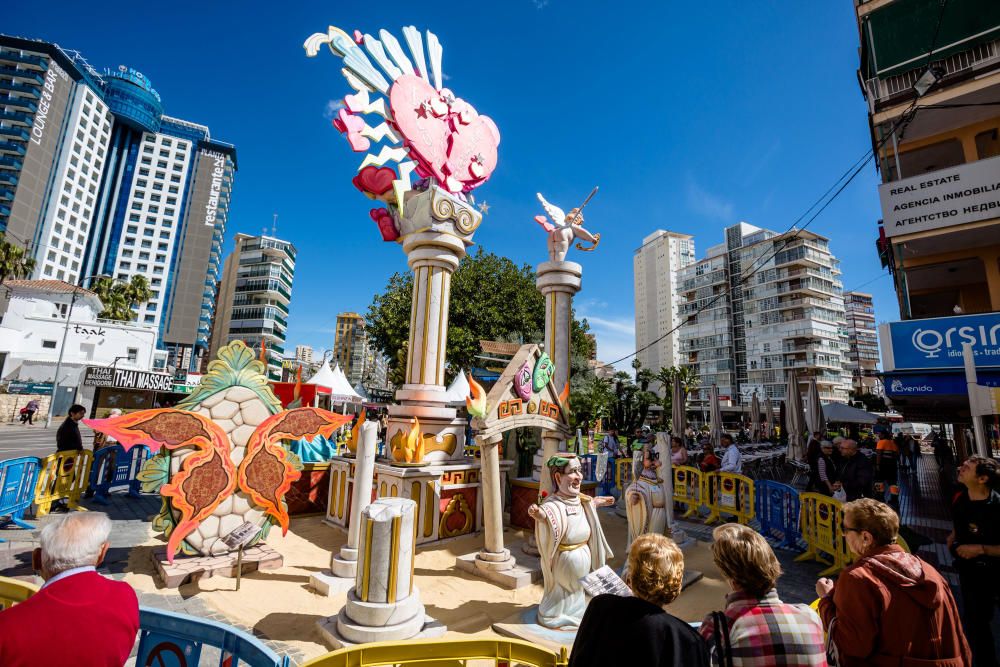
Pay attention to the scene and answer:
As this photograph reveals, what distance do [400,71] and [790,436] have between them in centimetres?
1728

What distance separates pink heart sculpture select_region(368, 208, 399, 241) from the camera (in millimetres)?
9844

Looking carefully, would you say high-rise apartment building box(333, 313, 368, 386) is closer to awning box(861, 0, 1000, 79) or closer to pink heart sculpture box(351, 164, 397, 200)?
pink heart sculpture box(351, 164, 397, 200)

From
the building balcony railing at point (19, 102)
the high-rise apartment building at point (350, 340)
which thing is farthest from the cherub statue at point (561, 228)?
the high-rise apartment building at point (350, 340)

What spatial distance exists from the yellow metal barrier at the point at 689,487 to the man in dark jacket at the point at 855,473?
316 cm

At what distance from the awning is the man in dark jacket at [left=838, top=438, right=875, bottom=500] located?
10349 millimetres

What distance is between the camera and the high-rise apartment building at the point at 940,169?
32.5 ft

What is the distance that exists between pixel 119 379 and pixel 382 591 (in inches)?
1500

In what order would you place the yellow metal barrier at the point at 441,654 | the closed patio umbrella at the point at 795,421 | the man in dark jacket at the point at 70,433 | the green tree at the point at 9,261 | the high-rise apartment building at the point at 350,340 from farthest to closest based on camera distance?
the high-rise apartment building at the point at 350,340 < the green tree at the point at 9,261 < the closed patio umbrella at the point at 795,421 < the man in dark jacket at the point at 70,433 < the yellow metal barrier at the point at 441,654

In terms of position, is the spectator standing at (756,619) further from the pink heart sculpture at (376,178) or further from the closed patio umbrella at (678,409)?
the closed patio umbrella at (678,409)

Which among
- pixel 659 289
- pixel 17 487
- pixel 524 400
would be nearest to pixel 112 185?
pixel 17 487

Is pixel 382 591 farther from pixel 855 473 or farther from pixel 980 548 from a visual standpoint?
pixel 855 473

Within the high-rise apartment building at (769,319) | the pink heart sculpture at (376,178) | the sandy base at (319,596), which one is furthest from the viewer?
the high-rise apartment building at (769,319)

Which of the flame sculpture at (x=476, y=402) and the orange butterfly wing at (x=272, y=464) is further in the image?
the flame sculpture at (x=476, y=402)

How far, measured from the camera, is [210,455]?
6.21 metres
